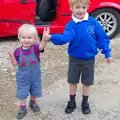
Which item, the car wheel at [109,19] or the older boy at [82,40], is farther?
the car wheel at [109,19]

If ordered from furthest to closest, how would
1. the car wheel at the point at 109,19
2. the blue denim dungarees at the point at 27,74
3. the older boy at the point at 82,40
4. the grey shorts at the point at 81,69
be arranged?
the car wheel at the point at 109,19, the grey shorts at the point at 81,69, the blue denim dungarees at the point at 27,74, the older boy at the point at 82,40

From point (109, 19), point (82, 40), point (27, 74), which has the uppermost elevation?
point (82, 40)

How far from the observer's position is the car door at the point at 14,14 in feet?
21.4

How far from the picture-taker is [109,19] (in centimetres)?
719

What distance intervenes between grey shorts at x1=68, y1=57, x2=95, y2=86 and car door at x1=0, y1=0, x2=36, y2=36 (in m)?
2.69

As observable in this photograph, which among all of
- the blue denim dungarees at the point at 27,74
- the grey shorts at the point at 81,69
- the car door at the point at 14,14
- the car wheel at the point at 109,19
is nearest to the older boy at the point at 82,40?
the grey shorts at the point at 81,69

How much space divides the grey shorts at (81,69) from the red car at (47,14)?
270 centimetres

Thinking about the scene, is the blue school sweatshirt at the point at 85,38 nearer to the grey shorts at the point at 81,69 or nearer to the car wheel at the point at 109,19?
the grey shorts at the point at 81,69

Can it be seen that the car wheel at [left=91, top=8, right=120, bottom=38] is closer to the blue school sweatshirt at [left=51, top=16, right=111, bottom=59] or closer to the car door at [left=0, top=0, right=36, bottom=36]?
the car door at [left=0, top=0, right=36, bottom=36]

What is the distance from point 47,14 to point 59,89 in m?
2.31

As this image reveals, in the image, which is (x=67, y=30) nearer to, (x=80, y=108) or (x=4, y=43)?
(x=80, y=108)

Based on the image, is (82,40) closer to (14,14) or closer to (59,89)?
(59,89)

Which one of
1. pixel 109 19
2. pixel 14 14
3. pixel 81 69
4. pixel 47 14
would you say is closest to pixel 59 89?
pixel 81 69

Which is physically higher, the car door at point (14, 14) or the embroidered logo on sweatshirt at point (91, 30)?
the embroidered logo on sweatshirt at point (91, 30)
